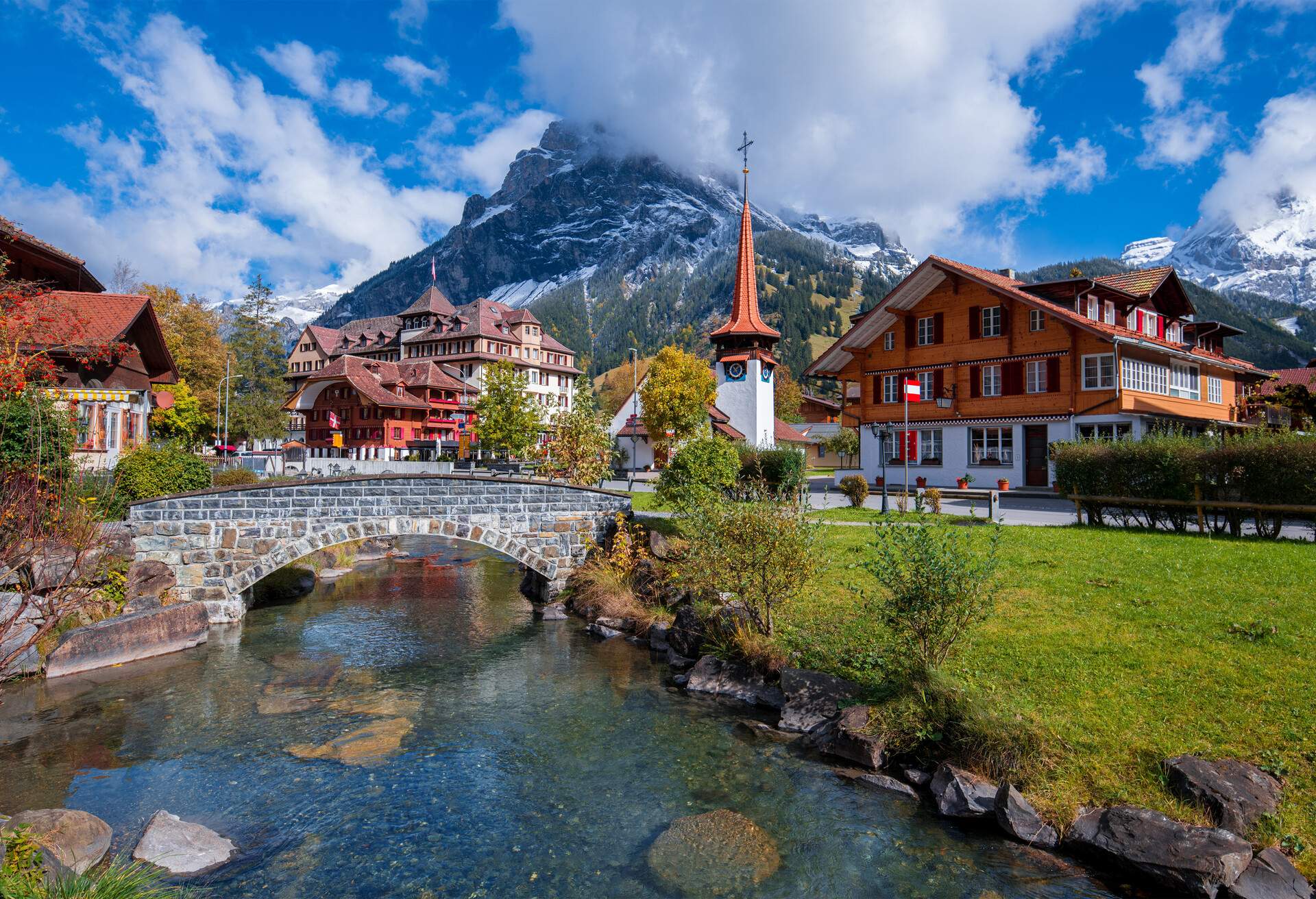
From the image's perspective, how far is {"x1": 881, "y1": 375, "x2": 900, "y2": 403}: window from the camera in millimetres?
38781

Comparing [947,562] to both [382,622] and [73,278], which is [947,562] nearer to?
[382,622]

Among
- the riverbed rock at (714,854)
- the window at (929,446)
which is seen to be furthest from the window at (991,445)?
the riverbed rock at (714,854)

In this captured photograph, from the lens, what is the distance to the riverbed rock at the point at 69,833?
6.68 m

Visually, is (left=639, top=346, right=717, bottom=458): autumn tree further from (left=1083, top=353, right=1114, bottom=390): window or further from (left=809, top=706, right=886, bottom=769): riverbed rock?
(left=809, top=706, right=886, bottom=769): riverbed rock

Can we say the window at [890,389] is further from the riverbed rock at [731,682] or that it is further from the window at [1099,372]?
the riverbed rock at [731,682]

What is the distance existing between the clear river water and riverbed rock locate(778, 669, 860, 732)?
2.52 feet

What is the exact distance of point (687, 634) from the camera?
14453mm

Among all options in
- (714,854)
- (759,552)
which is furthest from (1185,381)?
(714,854)

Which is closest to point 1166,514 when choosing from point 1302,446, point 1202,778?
point 1302,446

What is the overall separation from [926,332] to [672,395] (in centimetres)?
1672

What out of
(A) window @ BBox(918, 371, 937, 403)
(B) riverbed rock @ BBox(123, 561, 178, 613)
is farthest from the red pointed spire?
(B) riverbed rock @ BBox(123, 561, 178, 613)

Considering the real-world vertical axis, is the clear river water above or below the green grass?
below

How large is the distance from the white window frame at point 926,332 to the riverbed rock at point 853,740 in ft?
102

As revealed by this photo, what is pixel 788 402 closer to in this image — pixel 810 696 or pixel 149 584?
pixel 149 584
